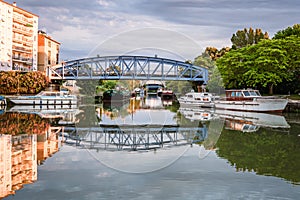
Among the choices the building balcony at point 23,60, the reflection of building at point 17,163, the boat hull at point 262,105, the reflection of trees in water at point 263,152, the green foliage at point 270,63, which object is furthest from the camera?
the building balcony at point 23,60

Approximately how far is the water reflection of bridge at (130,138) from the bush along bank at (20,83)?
33950mm

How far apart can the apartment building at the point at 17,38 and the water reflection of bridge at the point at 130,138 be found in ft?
143

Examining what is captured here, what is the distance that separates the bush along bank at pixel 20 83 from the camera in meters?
51.7

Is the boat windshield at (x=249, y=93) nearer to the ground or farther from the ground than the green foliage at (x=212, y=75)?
nearer to the ground

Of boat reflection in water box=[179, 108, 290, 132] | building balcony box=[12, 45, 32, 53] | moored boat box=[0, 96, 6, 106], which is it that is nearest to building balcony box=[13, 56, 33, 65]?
building balcony box=[12, 45, 32, 53]

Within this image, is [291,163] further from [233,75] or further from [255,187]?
[233,75]

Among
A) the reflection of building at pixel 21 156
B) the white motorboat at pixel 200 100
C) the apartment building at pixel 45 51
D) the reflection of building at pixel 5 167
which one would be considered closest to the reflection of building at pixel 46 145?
the reflection of building at pixel 21 156

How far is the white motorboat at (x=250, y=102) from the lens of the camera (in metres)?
35.4

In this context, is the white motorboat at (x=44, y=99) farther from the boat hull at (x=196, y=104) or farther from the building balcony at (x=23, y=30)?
the building balcony at (x=23, y=30)

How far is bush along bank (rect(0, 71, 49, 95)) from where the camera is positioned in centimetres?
5166

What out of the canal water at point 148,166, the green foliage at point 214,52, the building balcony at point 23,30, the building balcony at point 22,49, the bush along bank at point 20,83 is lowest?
the canal water at point 148,166

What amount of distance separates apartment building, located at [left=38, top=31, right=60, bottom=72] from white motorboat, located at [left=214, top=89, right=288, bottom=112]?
131ft

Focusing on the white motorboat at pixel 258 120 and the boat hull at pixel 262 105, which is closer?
the white motorboat at pixel 258 120

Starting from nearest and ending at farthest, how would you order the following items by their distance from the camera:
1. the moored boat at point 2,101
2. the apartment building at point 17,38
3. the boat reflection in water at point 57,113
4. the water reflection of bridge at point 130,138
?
the water reflection of bridge at point 130,138 → the boat reflection in water at point 57,113 → the moored boat at point 2,101 → the apartment building at point 17,38
